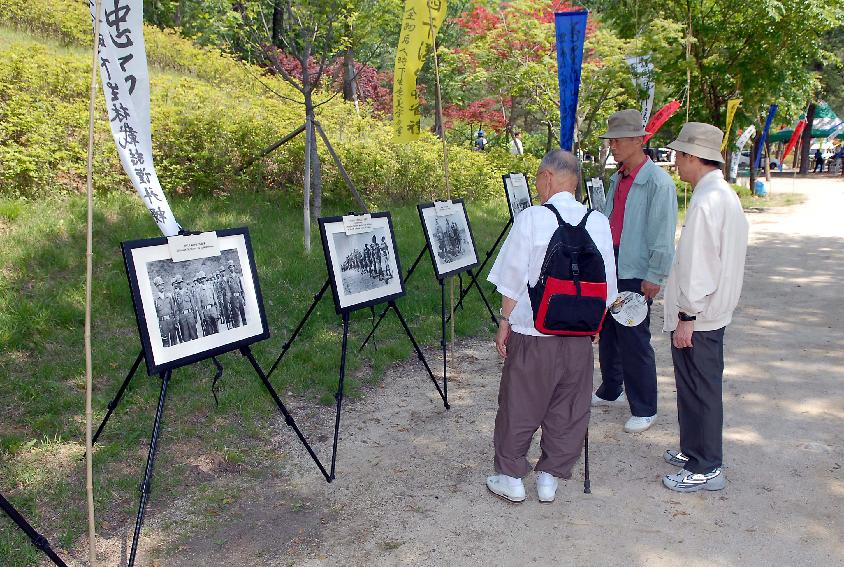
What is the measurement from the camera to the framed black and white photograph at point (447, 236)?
223 inches

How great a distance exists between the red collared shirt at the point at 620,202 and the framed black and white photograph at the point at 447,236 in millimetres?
1507

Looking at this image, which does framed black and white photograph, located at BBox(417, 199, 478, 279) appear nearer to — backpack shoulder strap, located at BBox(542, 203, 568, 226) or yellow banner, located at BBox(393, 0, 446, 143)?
yellow banner, located at BBox(393, 0, 446, 143)

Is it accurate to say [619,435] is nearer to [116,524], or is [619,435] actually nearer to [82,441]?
[116,524]

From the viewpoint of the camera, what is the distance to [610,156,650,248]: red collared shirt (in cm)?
461

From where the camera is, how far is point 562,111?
6906 mm

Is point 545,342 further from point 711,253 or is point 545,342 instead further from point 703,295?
point 711,253

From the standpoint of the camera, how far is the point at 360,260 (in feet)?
15.2

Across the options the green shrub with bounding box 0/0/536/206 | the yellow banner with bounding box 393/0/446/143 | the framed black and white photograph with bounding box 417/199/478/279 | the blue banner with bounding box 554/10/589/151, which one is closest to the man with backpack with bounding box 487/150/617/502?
the framed black and white photograph with bounding box 417/199/478/279

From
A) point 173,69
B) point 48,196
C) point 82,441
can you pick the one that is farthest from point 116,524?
point 173,69

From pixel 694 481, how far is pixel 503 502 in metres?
1.09

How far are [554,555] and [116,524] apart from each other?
222cm
